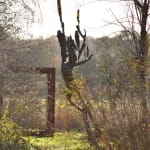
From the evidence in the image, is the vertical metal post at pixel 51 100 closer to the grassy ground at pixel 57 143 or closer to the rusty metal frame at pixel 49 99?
the rusty metal frame at pixel 49 99

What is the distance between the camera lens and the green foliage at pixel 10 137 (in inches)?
318

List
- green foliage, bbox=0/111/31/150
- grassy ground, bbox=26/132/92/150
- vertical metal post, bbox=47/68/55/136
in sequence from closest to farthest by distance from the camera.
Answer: green foliage, bbox=0/111/31/150, grassy ground, bbox=26/132/92/150, vertical metal post, bbox=47/68/55/136

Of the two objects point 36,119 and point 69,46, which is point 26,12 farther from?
point 36,119

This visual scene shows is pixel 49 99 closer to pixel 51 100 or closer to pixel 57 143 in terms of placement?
pixel 51 100

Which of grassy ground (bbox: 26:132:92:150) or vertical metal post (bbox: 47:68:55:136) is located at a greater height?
vertical metal post (bbox: 47:68:55:136)

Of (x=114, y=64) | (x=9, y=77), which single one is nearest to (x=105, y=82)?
(x=114, y=64)

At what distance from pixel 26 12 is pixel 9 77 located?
60.3 inches

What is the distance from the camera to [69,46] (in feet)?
33.1

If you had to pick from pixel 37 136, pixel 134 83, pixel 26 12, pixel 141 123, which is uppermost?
pixel 26 12

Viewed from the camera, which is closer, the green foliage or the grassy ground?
the green foliage

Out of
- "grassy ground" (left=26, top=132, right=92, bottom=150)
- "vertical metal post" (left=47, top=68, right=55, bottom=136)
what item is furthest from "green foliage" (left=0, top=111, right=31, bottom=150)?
"vertical metal post" (left=47, top=68, right=55, bottom=136)

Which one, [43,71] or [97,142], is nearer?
[97,142]

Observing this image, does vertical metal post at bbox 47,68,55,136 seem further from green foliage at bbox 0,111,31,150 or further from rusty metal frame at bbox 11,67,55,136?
green foliage at bbox 0,111,31,150

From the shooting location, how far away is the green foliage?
318 inches
